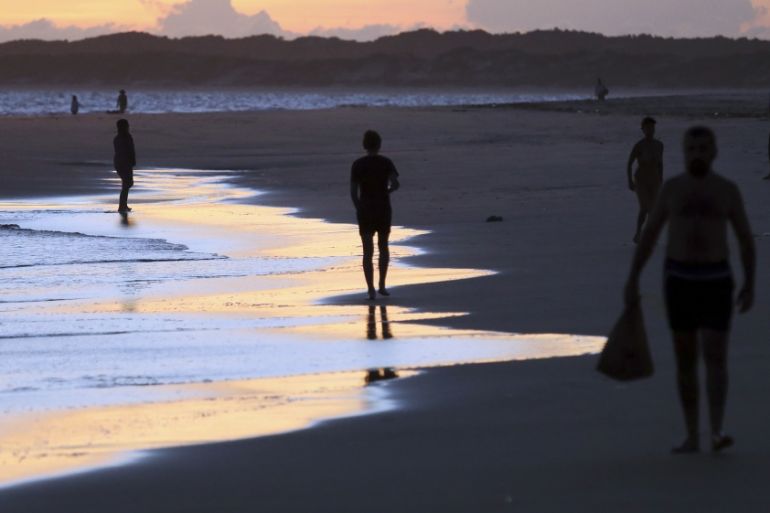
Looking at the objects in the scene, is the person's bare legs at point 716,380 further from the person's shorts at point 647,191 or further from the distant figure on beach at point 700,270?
the person's shorts at point 647,191

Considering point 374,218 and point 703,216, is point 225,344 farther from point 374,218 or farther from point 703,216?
point 703,216

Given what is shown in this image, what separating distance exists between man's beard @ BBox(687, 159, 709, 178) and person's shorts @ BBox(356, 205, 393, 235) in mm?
6119

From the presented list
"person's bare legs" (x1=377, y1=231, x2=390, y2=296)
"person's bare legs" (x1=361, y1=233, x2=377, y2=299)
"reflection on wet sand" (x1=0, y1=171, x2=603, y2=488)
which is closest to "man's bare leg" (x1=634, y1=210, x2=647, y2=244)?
"reflection on wet sand" (x1=0, y1=171, x2=603, y2=488)

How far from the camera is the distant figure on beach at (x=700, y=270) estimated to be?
6637mm

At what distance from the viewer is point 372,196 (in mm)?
12648

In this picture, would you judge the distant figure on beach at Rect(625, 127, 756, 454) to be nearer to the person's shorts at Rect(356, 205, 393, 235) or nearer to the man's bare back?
the man's bare back

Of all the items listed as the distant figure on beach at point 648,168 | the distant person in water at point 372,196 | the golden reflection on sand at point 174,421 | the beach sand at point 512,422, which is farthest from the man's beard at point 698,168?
the distant figure on beach at point 648,168

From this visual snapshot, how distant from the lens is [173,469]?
6766mm

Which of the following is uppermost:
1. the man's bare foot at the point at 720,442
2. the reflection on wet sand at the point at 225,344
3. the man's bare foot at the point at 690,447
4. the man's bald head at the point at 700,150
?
the man's bald head at the point at 700,150

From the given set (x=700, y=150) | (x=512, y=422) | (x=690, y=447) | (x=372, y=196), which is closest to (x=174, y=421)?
(x=512, y=422)

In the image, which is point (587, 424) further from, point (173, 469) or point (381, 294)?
point (381, 294)

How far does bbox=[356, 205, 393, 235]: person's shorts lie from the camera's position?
12.7 metres

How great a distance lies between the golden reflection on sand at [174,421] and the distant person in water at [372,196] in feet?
12.4

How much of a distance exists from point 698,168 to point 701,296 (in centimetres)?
59
